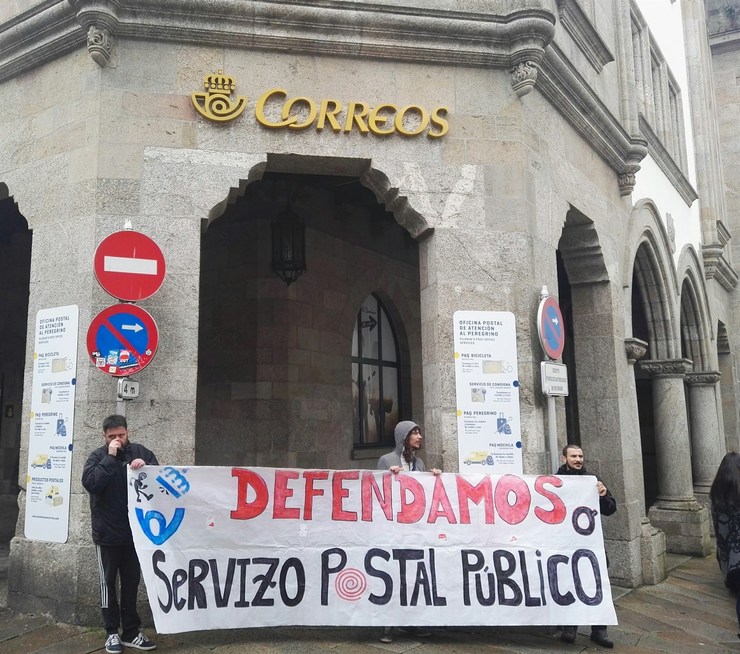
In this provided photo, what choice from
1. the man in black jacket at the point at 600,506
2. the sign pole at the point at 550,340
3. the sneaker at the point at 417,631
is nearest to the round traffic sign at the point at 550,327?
the sign pole at the point at 550,340

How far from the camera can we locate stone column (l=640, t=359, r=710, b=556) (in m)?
10.2

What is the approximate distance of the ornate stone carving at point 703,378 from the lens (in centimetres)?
1312

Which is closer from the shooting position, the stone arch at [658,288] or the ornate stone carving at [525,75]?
the ornate stone carving at [525,75]

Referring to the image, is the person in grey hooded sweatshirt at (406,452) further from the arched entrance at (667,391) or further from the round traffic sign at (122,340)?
the arched entrance at (667,391)

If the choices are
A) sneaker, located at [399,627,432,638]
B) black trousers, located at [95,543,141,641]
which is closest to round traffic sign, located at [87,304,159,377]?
black trousers, located at [95,543,141,641]

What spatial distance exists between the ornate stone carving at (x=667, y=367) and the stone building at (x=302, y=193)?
199 cm

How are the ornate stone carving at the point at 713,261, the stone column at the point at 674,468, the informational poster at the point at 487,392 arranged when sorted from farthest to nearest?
the ornate stone carving at the point at 713,261 → the stone column at the point at 674,468 → the informational poster at the point at 487,392

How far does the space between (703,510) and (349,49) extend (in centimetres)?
830

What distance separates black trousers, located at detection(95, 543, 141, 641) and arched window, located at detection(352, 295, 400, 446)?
5546 mm

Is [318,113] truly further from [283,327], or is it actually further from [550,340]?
[283,327]

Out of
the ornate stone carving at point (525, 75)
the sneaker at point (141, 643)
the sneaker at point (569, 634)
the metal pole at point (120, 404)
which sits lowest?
the sneaker at point (569, 634)

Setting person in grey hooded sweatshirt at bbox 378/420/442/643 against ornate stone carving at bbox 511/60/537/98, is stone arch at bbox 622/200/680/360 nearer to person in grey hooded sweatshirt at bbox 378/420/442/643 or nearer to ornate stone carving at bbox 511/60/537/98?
ornate stone carving at bbox 511/60/537/98

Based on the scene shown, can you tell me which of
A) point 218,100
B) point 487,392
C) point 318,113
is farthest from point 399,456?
point 218,100

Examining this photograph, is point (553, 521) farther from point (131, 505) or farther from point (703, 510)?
point (703, 510)
